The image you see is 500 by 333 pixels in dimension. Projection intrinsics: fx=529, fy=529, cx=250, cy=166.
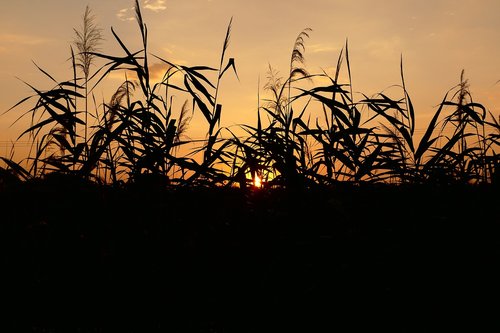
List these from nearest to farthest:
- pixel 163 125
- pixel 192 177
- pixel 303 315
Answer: pixel 303 315 < pixel 192 177 < pixel 163 125

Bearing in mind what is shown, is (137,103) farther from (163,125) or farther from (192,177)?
(192,177)

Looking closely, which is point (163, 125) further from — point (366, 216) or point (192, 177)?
point (366, 216)

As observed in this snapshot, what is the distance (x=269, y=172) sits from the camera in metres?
4.10

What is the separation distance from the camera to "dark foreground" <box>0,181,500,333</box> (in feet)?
8.20

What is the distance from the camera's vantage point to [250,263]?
2.93 meters

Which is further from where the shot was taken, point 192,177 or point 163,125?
point 163,125

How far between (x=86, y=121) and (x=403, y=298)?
2864 millimetres

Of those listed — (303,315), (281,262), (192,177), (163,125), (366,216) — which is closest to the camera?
(303,315)

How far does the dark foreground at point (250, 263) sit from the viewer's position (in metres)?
2.50

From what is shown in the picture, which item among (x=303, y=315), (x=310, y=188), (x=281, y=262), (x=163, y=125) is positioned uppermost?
(x=163, y=125)

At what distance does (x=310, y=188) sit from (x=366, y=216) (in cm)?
58

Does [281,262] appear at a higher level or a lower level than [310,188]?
lower

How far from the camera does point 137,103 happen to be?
4.17 meters

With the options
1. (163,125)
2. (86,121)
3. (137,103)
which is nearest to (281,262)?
(163,125)
